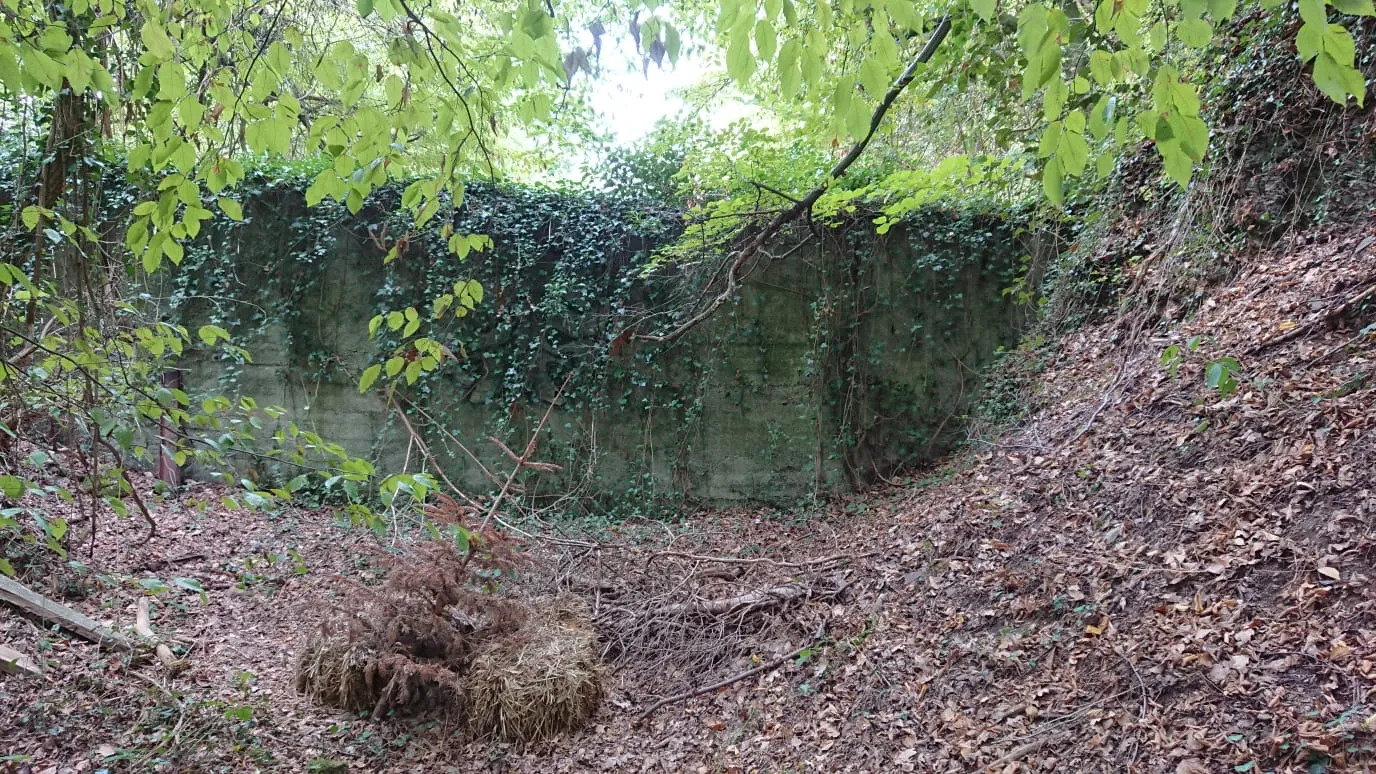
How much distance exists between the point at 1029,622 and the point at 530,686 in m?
2.29

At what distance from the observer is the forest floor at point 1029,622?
237 cm

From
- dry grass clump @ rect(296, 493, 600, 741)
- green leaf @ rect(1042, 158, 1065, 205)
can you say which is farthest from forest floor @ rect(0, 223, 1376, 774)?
green leaf @ rect(1042, 158, 1065, 205)

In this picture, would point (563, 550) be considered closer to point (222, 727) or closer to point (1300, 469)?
point (222, 727)

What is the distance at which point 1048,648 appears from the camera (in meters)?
2.87

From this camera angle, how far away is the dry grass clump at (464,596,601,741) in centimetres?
354

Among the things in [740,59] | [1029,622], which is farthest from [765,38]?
[1029,622]

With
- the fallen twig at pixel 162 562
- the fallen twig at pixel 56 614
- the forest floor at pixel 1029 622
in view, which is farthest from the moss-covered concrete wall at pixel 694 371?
the fallen twig at pixel 56 614

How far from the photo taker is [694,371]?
6.84 metres

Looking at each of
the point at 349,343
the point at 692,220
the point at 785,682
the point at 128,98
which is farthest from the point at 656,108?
the point at 785,682

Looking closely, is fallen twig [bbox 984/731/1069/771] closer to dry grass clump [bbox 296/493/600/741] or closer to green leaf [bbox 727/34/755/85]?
dry grass clump [bbox 296/493/600/741]

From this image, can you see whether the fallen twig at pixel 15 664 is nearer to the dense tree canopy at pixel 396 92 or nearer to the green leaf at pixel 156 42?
the dense tree canopy at pixel 396 92

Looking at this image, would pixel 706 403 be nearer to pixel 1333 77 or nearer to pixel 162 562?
pixel 162 562

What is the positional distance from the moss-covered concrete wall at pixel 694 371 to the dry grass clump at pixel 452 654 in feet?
8.96

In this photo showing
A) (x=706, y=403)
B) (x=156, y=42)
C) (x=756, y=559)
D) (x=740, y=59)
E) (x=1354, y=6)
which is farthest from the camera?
(x=706, y=403)
